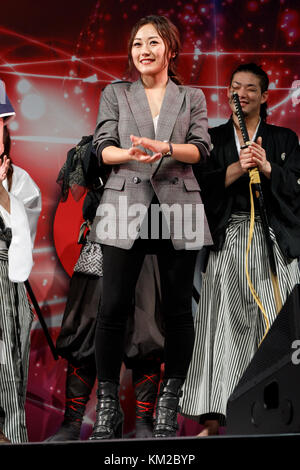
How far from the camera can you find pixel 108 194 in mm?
2545

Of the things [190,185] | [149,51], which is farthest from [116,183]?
[149,51]

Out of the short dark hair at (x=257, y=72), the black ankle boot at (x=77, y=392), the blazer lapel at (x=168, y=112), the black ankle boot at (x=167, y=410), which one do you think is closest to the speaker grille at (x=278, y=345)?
the black ankle boot at (x=167, y=410)

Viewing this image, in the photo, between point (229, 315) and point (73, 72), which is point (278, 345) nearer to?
point (229, 315)

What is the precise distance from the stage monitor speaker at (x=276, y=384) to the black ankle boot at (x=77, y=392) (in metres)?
1.22

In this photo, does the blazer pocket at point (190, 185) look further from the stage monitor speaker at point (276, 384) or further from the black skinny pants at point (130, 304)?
the stage monitor speaker at point (276, 384)

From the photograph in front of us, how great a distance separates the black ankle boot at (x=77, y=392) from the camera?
2.93 metres

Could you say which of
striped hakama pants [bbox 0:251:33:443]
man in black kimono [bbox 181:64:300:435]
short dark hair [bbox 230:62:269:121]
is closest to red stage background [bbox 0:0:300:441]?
short dark hair [bbox 230:62:269:121]

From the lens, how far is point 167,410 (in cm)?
238

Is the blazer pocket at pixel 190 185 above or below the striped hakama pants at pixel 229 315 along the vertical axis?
above

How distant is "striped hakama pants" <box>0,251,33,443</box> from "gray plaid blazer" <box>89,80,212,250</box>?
575 millimetres

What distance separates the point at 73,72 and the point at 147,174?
3.80ft

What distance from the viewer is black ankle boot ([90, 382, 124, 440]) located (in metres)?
2.30

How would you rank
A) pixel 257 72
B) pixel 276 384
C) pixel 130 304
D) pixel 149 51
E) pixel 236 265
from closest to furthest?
pixel 276 384 < pixel 130 304 < pixel 149 51 < pixel 236 265 < pixel 257 72

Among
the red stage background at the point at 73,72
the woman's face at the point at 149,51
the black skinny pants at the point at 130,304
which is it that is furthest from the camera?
the red stage background at the point at 73,72
